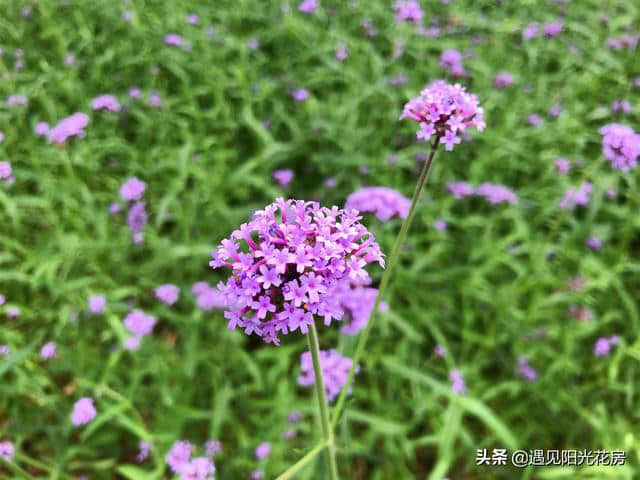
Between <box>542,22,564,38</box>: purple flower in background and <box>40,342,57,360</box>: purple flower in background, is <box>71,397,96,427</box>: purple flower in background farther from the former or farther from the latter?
<box>542,22,564,38</box>: purple flower in background

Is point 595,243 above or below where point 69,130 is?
below

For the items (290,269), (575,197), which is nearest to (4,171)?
(290,269)

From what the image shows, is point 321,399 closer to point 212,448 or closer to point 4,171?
point 212,448

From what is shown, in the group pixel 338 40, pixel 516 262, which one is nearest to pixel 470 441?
pixel 516 262

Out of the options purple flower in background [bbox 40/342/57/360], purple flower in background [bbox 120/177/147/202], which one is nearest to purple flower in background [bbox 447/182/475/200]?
purple flower in background [bbox 120/177/147/202]

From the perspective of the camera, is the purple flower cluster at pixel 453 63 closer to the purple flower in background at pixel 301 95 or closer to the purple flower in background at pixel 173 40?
the purple flower in background at pixel 301 95

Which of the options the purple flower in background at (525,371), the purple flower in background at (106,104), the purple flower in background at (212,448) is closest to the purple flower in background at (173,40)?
the purple flower in background at (106,104)
